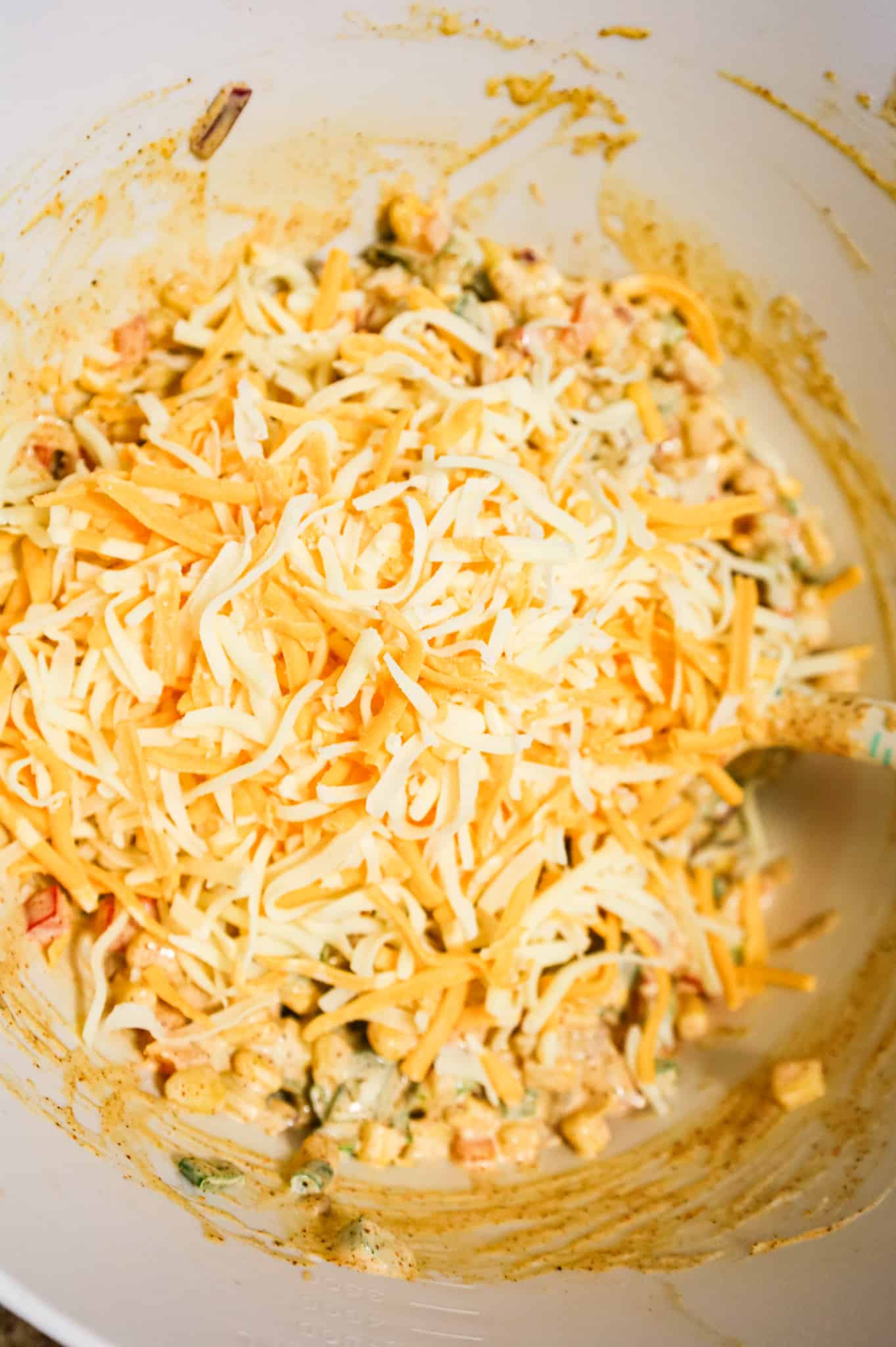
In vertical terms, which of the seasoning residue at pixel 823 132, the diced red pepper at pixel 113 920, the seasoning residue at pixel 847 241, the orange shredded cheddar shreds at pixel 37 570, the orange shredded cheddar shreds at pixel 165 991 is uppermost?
the seasoning residue at pixel 823 132

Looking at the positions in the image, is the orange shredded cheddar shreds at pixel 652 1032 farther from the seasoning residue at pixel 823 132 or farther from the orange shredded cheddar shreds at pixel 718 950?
the seasoning residue at pixel 823 132

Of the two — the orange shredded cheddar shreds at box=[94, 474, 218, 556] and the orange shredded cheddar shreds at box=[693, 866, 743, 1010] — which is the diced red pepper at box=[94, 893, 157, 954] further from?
the orange shredded cheddar shreds at box=[693, 866, 743, 1010]

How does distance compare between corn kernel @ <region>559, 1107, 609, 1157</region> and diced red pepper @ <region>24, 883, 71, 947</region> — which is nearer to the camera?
diced red pepper @ <region>24, 883, 71, 947</region>

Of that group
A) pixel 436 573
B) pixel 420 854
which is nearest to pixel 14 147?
pixel 436 573

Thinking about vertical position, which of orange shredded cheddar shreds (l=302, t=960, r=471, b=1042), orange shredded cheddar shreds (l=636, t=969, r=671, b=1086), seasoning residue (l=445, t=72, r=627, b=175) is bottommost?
orange shredded cheddar shreds (l=636, t=969, r=671, b=1086)

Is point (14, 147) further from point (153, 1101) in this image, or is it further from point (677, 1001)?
point (677, 1001)

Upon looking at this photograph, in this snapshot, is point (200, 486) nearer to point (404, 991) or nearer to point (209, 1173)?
point (404, 991)

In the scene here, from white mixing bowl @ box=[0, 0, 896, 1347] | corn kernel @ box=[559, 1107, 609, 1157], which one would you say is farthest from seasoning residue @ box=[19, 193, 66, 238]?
corn kernel @ box=[559, 1107, 609, 1157]

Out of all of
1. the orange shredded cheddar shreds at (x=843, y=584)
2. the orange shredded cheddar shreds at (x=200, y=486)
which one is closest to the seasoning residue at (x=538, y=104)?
the orange shredded cheddar shreds at (x=200, y=486)
